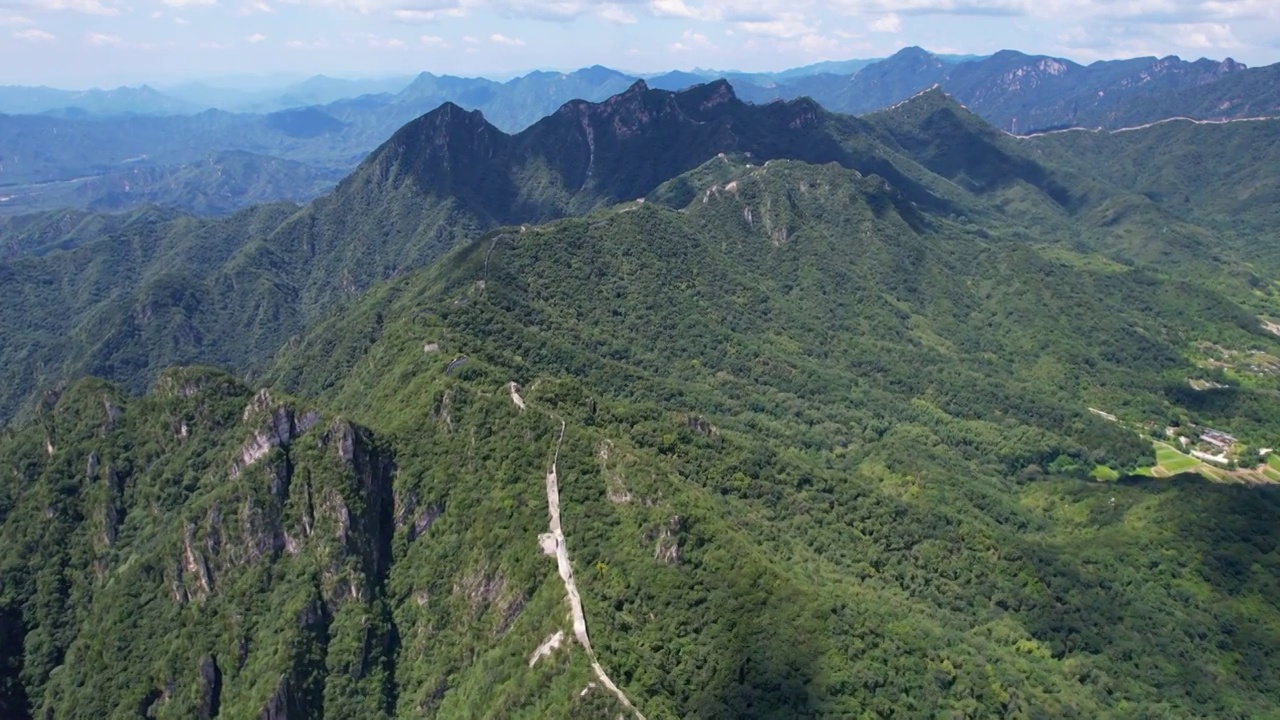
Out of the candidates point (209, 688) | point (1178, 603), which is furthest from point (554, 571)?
point (1178, 603)

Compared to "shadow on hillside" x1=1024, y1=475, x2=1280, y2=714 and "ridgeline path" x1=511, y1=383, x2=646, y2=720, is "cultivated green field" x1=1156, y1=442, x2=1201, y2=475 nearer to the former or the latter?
"shadow on hillside" x1=1024, y1=475, x2=1280, y2=714

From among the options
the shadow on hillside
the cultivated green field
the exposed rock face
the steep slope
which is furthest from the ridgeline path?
the cultivated green field

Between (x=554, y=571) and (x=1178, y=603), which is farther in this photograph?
(x=1178, y=603)

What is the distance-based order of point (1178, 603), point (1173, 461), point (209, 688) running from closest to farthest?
point (209, 688), point (1178, 603), point (1173, 461)

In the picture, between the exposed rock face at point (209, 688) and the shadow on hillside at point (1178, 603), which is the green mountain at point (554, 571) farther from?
the shadow on hillside at point (1178, 603)

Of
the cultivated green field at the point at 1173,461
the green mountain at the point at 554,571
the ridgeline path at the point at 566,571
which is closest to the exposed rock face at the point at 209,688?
the green mountain at the point at 554,571

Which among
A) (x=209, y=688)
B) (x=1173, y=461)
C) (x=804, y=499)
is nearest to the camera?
(x=209, y=688)

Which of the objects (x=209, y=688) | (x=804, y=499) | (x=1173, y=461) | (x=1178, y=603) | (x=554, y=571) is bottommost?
(x=209, y=688)

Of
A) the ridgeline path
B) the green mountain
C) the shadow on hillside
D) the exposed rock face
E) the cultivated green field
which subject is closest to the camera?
the ridgeline path

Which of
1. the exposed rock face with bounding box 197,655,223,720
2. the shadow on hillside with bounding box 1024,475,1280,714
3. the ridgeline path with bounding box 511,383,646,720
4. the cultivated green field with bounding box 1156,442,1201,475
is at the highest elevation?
the ridgeline path with bounding box 511,383,646,720

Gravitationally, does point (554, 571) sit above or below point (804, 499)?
above

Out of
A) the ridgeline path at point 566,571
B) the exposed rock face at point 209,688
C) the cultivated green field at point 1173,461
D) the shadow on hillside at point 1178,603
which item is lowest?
the exposed rock face at point 209,688

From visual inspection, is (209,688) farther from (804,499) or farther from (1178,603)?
(1178,603)
